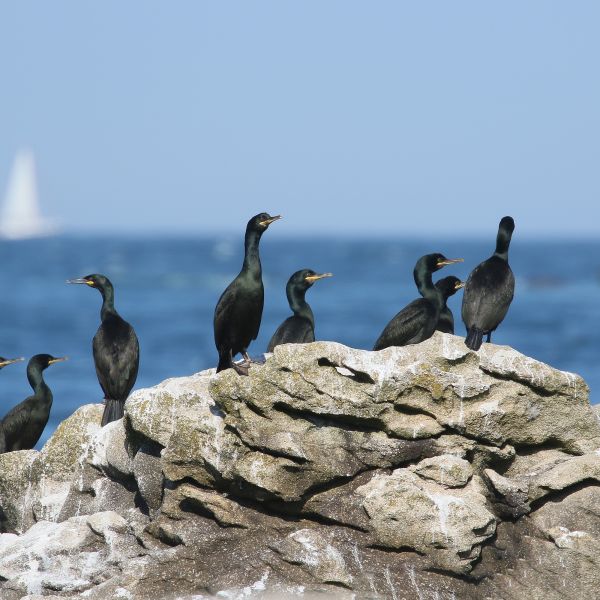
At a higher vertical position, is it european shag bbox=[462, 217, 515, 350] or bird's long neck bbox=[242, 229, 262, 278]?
bird's long neck bbox=[242, 229, 262, 278]

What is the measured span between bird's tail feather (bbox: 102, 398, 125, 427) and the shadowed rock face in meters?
1.46

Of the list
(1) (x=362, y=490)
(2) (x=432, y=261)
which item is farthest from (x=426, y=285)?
(1) (x=362, y=490)

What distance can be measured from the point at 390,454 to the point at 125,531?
5.48 ft

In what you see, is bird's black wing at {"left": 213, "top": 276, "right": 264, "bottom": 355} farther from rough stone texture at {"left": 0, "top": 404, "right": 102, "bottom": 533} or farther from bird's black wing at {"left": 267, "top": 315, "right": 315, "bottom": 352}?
→ bird's black wing at {"left": 267, "top": 315, "right": 315, "bottom": 352}

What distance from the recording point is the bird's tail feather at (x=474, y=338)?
784cm

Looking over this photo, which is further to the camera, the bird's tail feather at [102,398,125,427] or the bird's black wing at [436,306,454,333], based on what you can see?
the bird's black wing at [436,306,454,333]

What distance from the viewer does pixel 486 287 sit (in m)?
8.98

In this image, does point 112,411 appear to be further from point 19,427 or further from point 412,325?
point 412,325

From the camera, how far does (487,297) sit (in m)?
8.88

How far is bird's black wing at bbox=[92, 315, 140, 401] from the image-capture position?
389 inches

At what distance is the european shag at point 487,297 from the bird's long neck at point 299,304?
5.62 ft

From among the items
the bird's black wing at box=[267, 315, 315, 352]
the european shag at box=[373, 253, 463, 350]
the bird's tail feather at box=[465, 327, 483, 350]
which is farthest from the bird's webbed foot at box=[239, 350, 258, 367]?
the bird's black wing at box=[267, 315, 315, 352]

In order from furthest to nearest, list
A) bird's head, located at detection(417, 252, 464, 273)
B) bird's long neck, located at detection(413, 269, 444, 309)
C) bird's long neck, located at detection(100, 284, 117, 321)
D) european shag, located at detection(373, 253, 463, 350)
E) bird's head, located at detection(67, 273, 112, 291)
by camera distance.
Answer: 1. bird's head, located at detection(67, 273, 112, 291)
2. bird's long neck, located at detection(100, 284, 117, 321)
3. bird's head, located at detection(417, 252, 464, 273)
4. bird's long neck, located at detection(413, 269, 444, 309)
5. european shag, located at detection(373, 253, 463, 350)

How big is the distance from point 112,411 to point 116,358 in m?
0.85
